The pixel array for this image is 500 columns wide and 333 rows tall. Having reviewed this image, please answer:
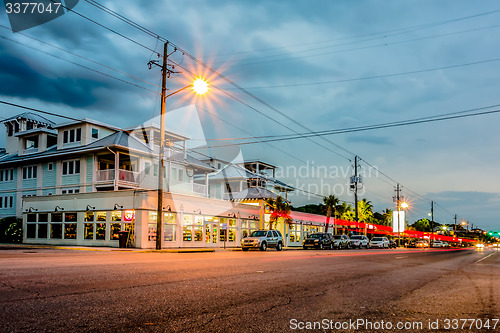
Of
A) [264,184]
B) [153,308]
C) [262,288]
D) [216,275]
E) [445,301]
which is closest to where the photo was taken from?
[153,308]

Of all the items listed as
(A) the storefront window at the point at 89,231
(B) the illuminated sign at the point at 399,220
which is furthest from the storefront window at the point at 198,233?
(B) the illuminated sign at the point at 399,220

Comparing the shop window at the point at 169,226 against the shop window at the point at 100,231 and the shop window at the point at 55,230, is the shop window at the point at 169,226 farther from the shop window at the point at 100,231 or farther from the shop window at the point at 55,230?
the shop window at the point at 55,230

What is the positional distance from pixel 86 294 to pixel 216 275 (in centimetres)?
437

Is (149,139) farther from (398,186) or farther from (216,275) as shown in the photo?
(398,186)

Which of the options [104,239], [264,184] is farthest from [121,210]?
[264,184]

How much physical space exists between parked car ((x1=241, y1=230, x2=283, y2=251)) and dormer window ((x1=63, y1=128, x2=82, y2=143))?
18681 mm

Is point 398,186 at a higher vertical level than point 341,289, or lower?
higher

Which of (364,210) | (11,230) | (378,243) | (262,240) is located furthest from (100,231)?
(364,210)

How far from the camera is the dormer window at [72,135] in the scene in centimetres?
3859

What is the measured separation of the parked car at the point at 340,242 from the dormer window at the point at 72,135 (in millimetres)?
29632

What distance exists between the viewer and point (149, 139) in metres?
41.5

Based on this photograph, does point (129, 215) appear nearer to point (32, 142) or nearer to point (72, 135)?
point (72, 135)

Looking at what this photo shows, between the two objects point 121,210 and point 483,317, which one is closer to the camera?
point 483,317

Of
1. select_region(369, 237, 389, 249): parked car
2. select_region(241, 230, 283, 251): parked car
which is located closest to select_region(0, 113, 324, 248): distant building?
select_region(241, 230, 283, 251): parked car
